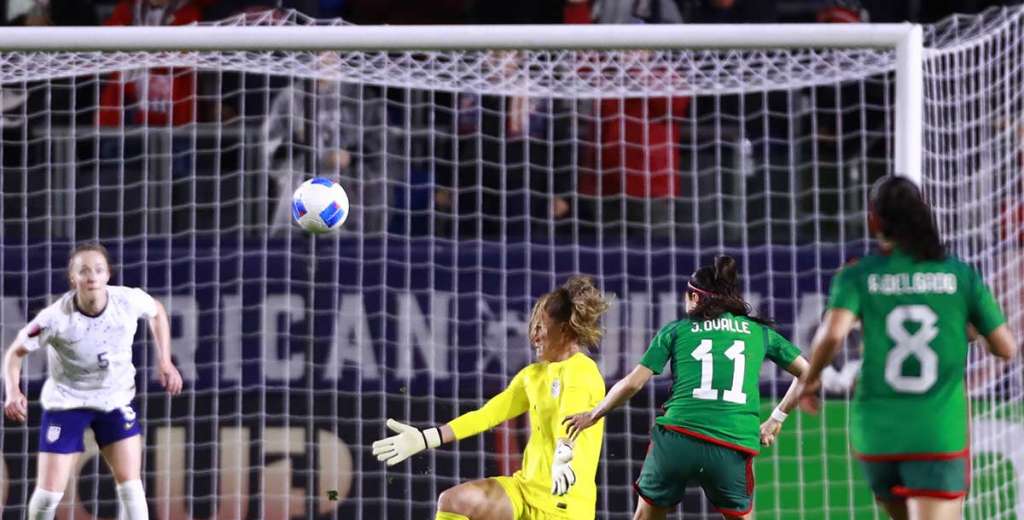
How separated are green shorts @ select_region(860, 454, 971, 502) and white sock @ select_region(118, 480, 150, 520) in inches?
157

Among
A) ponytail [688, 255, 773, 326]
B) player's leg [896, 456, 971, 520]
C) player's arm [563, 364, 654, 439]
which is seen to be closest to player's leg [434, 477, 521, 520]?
player's arm [563, 364, 654, 439]

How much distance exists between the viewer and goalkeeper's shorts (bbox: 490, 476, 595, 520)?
6.82m

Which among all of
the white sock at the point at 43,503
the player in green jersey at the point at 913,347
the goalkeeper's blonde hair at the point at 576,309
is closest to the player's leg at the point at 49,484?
the white sock at the point at 43,503

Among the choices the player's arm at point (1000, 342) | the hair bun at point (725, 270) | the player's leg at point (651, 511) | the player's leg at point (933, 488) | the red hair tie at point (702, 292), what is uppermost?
the hair bun at point (725, 270)

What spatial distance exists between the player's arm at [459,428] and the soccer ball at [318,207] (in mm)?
1323

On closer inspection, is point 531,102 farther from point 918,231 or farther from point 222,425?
point 918,231

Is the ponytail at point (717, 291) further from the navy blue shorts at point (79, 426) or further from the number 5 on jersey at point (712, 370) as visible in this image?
the navy blue shorts at point (79, 426)

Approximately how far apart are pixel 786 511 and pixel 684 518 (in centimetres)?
65

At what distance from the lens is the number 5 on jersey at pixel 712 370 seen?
7.07 meters

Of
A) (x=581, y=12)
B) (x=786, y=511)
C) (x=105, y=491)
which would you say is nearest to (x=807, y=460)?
(x=786, y=511)

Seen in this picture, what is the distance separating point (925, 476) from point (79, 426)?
4.44 m

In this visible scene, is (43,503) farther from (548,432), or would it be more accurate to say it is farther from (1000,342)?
(1000,342)

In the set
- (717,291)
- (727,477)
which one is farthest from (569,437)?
(717,291)

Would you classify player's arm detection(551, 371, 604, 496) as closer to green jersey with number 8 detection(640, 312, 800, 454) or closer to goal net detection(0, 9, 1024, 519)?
green jersey with number 8 detection(640, 312, 800, 454)
